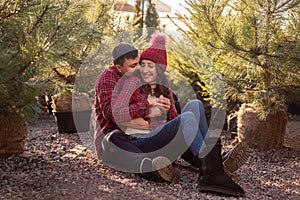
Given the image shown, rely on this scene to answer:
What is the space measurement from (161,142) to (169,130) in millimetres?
100

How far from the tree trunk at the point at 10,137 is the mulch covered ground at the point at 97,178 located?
6 cm

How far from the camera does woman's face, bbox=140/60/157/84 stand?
3.18 meters

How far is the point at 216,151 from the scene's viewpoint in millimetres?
2771

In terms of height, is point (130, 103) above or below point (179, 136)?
above

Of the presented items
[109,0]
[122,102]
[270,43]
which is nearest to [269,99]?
[270,43]

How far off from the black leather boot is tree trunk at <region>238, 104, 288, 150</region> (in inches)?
54.8

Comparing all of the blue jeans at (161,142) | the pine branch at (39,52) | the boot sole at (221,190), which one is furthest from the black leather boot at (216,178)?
the pine branch at (39,52)

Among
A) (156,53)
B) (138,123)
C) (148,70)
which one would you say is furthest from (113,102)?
(156,53)

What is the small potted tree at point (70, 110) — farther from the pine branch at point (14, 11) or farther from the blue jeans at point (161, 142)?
the pine branch at point (14, 11)

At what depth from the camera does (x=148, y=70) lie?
3.19 metres

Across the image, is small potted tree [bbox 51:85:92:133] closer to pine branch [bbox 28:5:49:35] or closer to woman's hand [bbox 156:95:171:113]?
woman's hand [bbox 156:95:171:113]

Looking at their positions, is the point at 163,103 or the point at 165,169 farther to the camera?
the point at 163,103

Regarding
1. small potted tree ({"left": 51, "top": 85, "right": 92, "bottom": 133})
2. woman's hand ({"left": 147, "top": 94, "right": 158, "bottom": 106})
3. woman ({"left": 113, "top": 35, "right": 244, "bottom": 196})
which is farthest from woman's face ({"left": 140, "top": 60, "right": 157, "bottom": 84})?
small potted tree ({"left": 51, "top": 85, "right": 92, "bottom": 133})

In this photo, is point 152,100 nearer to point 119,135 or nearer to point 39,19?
point 119,135
